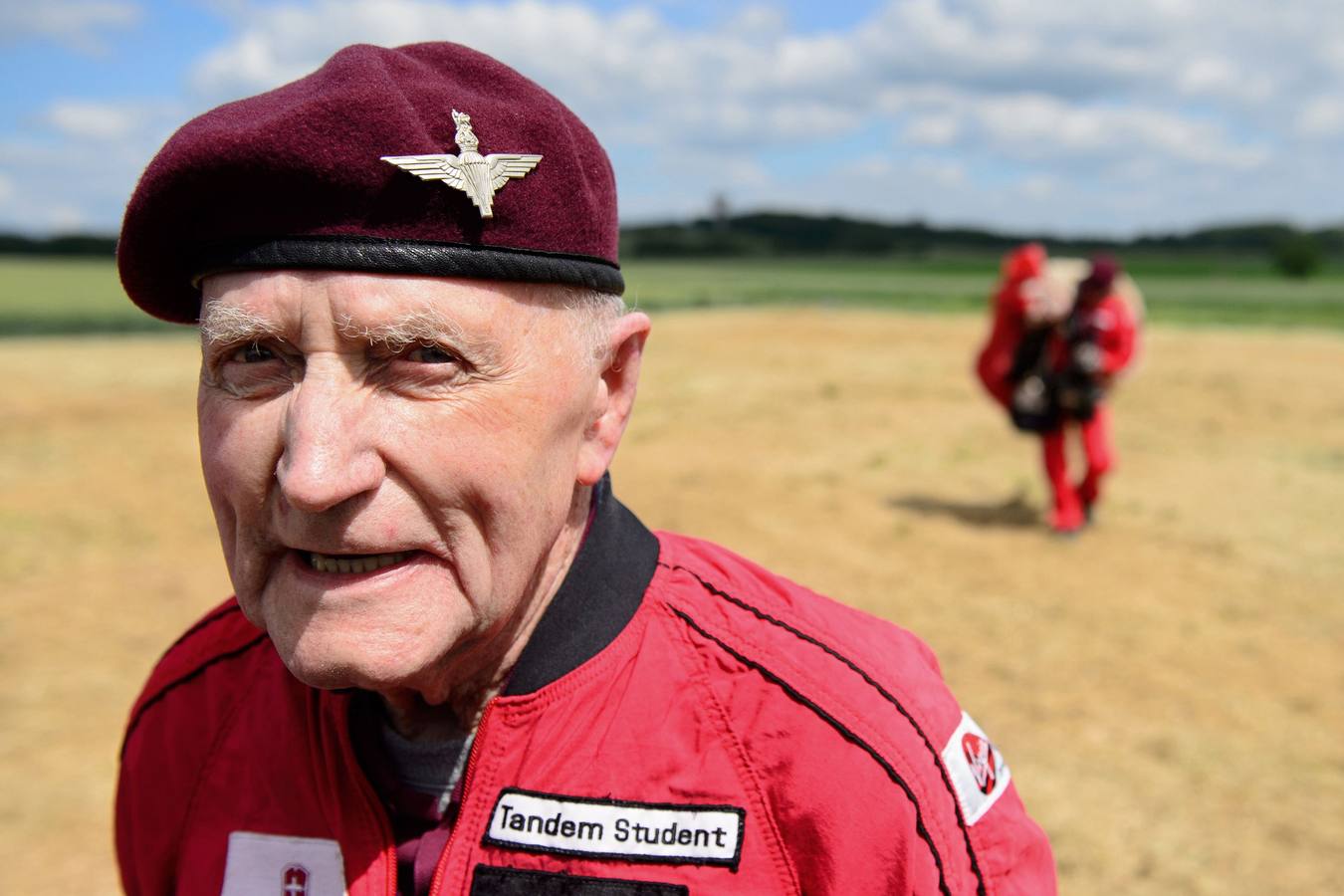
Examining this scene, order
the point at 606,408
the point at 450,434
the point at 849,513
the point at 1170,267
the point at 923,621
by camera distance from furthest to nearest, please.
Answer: the point at 1170,267 → the point at 849,513 → the point at 923,621 → the point at 606,408 → the point at 450,434

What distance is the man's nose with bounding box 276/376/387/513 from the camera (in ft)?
4.12

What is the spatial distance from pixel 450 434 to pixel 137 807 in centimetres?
95

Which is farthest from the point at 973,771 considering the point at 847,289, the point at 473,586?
the point at 847,289

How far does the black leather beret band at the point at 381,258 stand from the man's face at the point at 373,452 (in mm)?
17

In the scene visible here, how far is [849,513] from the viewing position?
905 centimetres

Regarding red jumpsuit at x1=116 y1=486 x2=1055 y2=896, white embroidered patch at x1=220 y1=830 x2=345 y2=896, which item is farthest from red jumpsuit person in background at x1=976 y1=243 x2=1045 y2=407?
white embroidered patch at x1=220 y1=830 x2=345 y2=896

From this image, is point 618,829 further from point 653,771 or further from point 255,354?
point 255,354

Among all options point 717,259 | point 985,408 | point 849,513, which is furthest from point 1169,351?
point 717,259

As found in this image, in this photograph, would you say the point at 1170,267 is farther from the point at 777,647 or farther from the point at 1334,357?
the point at 777,647

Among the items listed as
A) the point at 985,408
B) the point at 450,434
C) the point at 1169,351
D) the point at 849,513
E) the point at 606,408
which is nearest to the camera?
the point at 450,434

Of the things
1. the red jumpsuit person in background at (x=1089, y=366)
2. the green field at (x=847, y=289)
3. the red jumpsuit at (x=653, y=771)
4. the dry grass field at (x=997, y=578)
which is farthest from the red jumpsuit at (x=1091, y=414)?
the green field at (x=847, y=289)

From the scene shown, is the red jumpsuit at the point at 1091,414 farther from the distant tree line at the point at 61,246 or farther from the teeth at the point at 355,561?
the distant tree line at the point at 61,246

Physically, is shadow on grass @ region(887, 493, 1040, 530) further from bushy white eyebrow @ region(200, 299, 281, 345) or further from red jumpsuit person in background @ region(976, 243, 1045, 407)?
bushy white eyebrow @ region(200, 299, 281, 345)

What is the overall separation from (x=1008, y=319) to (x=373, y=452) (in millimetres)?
8209
